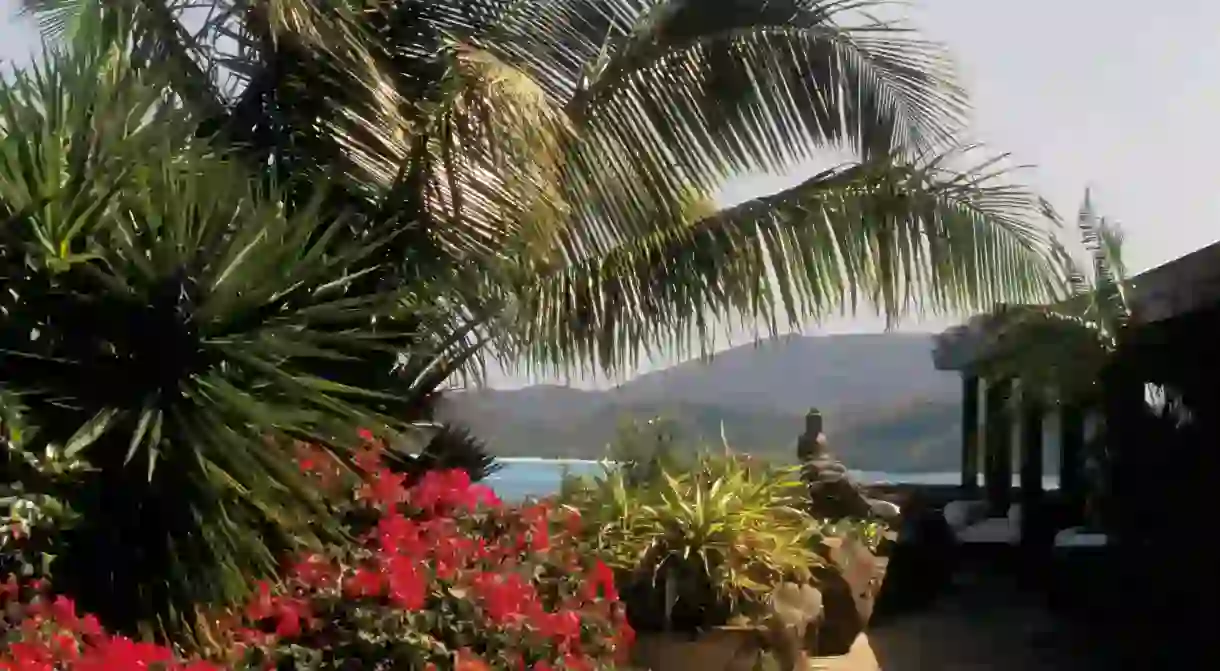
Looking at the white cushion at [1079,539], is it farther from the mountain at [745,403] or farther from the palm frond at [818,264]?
the palm frond at [818,264]

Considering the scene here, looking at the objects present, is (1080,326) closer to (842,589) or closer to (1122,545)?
(1122,545)

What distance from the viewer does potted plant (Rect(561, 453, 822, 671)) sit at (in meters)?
7.11

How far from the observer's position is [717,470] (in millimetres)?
8320

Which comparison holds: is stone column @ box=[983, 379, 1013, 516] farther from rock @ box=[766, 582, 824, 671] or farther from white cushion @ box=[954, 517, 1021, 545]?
rock @ box=[766, 582, 824, 671]

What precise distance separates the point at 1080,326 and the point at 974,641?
2.72 m

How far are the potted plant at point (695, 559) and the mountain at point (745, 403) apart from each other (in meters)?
0.63

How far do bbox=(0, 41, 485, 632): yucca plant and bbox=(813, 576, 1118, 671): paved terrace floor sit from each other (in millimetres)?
4467

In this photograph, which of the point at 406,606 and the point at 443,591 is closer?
the point at 406,606

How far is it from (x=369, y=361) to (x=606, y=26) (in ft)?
8.28

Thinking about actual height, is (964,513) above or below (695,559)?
below

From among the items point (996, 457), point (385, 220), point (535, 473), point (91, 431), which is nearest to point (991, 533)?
point (996, 457)

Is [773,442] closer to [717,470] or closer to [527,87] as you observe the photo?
[717,470]

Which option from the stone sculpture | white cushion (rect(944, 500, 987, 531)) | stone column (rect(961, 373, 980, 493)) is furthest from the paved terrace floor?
stone column (rect(961, 373, 980, 493))

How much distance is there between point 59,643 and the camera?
4.71 m
